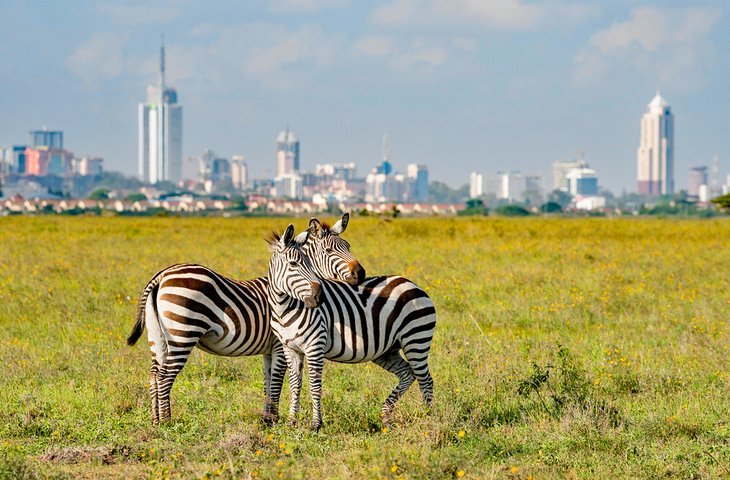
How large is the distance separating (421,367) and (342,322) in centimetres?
87

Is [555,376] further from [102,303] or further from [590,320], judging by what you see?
[102,303]

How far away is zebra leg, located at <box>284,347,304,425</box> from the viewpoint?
7770mm

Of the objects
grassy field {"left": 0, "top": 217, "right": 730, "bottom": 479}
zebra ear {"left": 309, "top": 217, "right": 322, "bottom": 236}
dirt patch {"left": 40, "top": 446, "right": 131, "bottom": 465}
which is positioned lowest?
dirt patch {"left": 40, "top": 446, "right": 131, "bottom": 465}

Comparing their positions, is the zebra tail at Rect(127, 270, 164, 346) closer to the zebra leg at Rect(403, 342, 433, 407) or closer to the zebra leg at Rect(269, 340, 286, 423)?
the zebra leg at Rect(269, 340, 286, 423)

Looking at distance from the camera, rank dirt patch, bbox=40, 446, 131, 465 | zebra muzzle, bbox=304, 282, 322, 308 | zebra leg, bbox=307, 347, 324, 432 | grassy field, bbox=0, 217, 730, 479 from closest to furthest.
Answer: grassy field, bbox=0, 217, 730, 479 → dirt patch, bbox=40, 446, 131, 465 → zebra muzzle, bbox=304, 282, 322, 308 → zebra leg, bbox=307, 347, 324, 432

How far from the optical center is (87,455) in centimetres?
715

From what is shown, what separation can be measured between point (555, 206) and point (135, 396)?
612 ft

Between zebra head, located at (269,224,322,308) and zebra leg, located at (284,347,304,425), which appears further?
zebra leg, located at (284,347,304,425)

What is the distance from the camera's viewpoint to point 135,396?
895 cm

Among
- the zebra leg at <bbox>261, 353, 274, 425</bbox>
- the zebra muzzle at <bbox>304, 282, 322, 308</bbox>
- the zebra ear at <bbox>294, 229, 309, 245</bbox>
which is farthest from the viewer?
the zebra leg at <bbox>261, 353, 274, 425</bbox>

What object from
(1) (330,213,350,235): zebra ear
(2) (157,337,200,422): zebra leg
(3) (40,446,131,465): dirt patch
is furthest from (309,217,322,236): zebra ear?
(3) (40,446,131,465): dirt patch

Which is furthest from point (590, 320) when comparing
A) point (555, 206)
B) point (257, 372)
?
point (555, 206)

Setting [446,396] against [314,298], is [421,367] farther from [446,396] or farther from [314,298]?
[314,298]

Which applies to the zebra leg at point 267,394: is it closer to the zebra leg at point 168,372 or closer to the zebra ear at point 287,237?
the zebra leg at point 168,372
